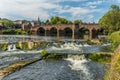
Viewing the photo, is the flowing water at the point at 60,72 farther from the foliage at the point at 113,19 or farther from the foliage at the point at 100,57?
the foliage at the point at 113,19

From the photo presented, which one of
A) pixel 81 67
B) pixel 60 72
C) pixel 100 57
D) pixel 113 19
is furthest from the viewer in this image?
pixel 113 19

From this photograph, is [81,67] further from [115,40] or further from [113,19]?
[113,19]

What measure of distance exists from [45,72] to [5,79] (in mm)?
6007

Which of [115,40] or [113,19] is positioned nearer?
[115,40]

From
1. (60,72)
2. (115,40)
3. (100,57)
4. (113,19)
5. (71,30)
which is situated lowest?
(60,72)

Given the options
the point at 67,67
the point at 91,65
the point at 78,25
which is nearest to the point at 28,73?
the point at 67,67

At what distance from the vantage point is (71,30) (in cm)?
18388

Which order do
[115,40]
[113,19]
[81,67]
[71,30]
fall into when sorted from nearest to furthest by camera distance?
[81,67] < [115,40] < [113,19] < [71,30]

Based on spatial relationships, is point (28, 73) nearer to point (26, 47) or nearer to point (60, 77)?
point (60, 77)

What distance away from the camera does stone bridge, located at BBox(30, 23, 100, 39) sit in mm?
157750

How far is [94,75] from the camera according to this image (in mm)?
29094

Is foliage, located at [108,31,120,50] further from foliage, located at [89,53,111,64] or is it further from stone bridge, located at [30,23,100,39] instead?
stone bridge, located at [30,23,100,39]

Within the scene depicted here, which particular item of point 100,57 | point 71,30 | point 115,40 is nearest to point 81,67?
point 100,57

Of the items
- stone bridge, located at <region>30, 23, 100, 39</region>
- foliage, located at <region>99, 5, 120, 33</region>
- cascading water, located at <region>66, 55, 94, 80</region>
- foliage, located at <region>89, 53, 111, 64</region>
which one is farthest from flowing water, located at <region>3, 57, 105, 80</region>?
stone bridge, located at <region>30, 23, 100, 39</region>
